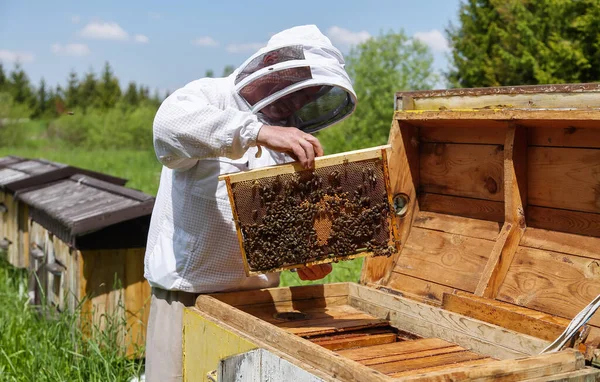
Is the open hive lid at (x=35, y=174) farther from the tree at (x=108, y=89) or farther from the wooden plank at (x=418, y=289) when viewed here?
the tree at (x=108, y=89)

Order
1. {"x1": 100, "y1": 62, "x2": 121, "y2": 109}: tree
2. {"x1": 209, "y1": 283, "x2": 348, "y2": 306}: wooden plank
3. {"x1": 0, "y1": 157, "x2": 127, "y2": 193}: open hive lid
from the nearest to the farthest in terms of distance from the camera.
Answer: {"x1": 209, "y1": 283, "x2": 348, "y2": 306}: wooden plank
{"x1": 0, "y1": 157, "x2": 127, "y2": 193}: open hive lid
{"x1": 100, "y1": 62, "x2": 121, "y2": 109}: tree

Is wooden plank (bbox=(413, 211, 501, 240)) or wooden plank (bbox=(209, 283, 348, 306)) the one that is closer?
wooden plank (bbox=(209, 283, 348, 306))

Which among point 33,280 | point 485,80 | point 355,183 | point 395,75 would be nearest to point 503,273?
point 355,183

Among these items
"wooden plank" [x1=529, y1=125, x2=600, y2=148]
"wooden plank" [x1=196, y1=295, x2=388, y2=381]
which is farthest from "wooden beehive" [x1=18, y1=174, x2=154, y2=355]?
"wooden plank" [x1=529, y1=125, x2=600, y2=148]

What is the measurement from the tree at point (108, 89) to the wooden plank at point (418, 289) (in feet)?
168

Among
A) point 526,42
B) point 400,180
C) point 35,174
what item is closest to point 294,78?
point 400,180

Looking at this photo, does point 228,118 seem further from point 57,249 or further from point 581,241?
point 57,249

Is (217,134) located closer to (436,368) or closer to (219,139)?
(219,139)

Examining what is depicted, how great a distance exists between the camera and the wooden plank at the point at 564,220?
2.82 m

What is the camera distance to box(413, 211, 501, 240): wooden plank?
128 inches

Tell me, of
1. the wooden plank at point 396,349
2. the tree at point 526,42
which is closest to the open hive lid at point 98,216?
the wooden plank at point 396,349

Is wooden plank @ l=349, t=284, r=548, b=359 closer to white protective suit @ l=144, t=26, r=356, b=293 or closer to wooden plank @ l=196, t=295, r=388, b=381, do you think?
white protective suit @ l=144, t=26, r=356, b=293

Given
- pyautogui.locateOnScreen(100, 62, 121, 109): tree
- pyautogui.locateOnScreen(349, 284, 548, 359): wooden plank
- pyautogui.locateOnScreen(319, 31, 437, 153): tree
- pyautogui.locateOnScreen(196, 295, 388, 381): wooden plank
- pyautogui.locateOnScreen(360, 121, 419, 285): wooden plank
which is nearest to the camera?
pyautogui.locateOnScreen(196, 295, 388, 381): wooden plank

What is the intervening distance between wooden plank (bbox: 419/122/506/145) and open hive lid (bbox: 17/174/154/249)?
2.39 meters
